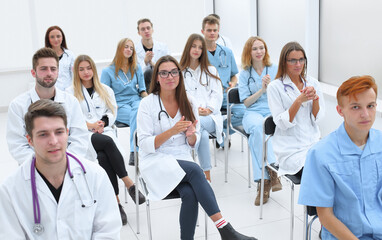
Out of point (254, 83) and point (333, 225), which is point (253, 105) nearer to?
point (254, 83)

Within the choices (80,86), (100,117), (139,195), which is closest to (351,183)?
(139,195)

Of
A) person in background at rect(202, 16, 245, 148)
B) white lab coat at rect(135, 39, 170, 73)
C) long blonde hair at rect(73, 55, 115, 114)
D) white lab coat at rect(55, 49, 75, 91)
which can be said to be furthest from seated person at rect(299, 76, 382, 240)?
white lab coat at rect(55, 49, 75, 91)

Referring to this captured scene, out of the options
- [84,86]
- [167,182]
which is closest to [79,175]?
[167,182]

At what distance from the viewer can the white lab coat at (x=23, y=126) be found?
2992mm

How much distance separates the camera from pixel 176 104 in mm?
3270

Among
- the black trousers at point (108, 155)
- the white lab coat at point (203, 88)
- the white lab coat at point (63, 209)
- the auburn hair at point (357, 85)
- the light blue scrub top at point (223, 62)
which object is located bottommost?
the black trousers at point (108, 155)

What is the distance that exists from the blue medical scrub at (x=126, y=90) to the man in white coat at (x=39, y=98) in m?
1.28

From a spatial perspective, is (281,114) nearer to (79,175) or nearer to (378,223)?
(378,223)

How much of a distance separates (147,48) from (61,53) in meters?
1.01

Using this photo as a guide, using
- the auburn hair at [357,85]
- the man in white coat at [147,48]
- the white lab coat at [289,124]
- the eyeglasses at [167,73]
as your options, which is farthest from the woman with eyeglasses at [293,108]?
the man in white coat at [147,48]

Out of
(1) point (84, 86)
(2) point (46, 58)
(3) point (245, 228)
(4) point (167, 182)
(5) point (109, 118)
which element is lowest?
(3) point (245, 228)

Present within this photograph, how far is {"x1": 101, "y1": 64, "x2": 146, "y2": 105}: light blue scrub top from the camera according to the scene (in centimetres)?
455

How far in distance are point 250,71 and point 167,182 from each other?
162 centimetres

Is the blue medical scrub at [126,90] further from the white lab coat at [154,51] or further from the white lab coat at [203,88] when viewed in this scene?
the white lab coat at [154,51]
